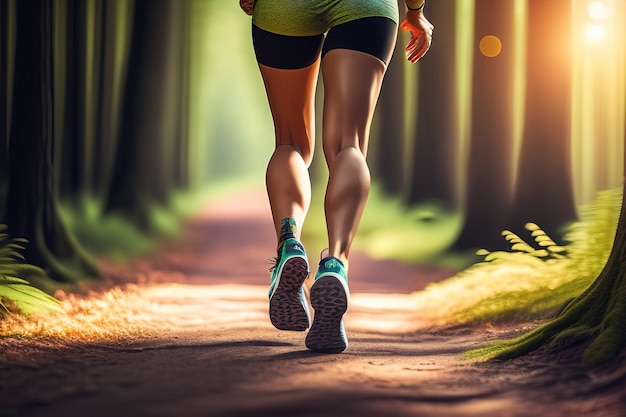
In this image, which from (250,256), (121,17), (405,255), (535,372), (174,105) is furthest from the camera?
(174,105)

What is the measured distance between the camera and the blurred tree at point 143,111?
9.38 m

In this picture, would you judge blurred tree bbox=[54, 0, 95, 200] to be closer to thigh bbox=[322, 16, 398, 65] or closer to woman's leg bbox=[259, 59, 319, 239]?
woman's leg bbox=[259, 59, 319, 239]

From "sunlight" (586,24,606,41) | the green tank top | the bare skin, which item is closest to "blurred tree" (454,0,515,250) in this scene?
"sunlight" (586,24,606,41)

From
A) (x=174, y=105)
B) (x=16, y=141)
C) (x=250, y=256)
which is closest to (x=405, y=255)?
(x=250, y=256)

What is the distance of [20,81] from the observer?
5441 mm

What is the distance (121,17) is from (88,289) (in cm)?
753

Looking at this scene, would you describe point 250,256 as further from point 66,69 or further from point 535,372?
point 535,372

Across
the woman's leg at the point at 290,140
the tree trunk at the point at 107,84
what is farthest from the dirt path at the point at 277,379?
the tree trunk at the point at 107,84

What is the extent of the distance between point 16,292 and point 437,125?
667 cm

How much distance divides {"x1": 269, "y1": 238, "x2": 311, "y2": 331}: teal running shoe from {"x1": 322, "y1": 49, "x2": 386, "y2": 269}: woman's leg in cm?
15

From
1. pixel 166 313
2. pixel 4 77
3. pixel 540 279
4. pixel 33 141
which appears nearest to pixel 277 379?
pixel 540 279

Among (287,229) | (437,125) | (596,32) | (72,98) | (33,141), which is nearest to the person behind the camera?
(287,229)

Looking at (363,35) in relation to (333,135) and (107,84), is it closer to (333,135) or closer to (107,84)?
(333,135)

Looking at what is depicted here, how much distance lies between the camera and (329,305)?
262cm
